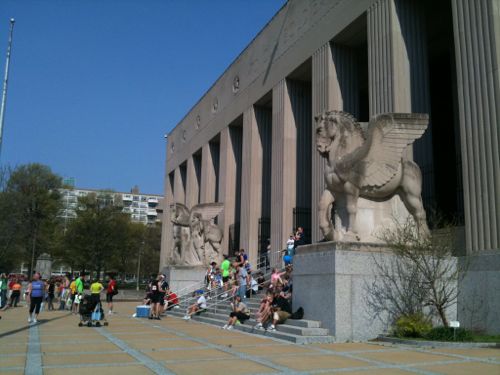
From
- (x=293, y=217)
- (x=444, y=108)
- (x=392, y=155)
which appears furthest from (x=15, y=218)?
(x=392, y=155)

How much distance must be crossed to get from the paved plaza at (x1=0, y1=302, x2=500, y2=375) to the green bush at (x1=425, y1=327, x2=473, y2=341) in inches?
35.8

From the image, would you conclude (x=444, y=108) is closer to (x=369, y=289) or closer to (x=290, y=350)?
(x=369, y=289)

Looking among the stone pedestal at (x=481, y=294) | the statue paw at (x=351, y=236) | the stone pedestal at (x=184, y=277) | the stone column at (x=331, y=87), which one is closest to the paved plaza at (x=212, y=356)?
the stone pedestal at (x=481, y=294)

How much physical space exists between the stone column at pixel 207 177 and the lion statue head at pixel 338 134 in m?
25.0

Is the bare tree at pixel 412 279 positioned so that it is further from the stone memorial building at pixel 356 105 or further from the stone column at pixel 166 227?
the stone column at pixel 166 227

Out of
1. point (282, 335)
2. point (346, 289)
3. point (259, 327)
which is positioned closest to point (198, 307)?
point (259, 327)

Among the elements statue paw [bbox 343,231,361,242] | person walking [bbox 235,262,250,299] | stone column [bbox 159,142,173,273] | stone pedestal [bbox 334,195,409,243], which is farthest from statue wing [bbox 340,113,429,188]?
stone column [bbox 159,142,173,273]

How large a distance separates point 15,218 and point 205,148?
17472 millimetres

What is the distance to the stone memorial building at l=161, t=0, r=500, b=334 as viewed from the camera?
13852 mm

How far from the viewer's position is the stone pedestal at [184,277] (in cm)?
2653

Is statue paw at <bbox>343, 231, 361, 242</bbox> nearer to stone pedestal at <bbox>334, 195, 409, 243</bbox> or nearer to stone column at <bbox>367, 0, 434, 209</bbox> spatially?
stone pedestal at <bbox>334, 195, 409, 243</bbox>

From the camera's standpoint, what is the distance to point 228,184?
35000 millimetres

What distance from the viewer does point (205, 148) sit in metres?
40.1

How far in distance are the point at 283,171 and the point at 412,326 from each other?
15.6 m
